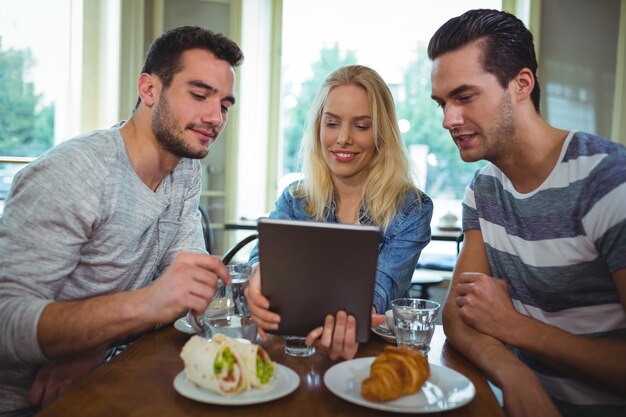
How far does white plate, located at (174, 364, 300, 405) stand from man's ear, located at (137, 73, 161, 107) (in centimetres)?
93

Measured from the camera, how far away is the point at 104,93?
4.01m

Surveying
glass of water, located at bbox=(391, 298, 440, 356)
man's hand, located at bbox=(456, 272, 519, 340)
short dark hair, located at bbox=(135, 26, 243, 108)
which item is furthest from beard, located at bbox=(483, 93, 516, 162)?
short dark hair, located at bbox=(135, 26, 243, 108)

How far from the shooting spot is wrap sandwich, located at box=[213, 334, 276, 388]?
95cm

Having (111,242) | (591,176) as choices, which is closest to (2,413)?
(111,242)

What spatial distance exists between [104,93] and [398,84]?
2445 millimetres

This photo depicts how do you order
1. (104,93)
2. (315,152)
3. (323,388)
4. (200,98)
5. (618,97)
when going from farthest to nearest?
1. (618,97)
2. (104,93)
3. (315,152)
4. (200,98)
5. (323,388)

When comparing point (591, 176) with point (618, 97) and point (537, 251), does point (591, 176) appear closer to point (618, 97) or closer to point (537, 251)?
point (537, 251)

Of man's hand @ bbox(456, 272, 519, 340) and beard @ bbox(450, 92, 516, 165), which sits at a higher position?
beard @ bbox(450, 92, 516, 165)

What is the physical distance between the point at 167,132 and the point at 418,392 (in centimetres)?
101

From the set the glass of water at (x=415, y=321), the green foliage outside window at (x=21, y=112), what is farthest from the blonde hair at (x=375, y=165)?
the green foliage outside window at (x=21, y=112)

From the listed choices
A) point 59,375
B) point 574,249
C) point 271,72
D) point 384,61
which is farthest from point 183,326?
point 384,61

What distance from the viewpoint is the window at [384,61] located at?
4.92 metres

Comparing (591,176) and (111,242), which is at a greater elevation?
(591,176)

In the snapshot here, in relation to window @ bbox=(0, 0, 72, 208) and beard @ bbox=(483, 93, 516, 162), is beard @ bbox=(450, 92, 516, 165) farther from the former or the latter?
window @ bbox=(0, 0, 72, 208)
